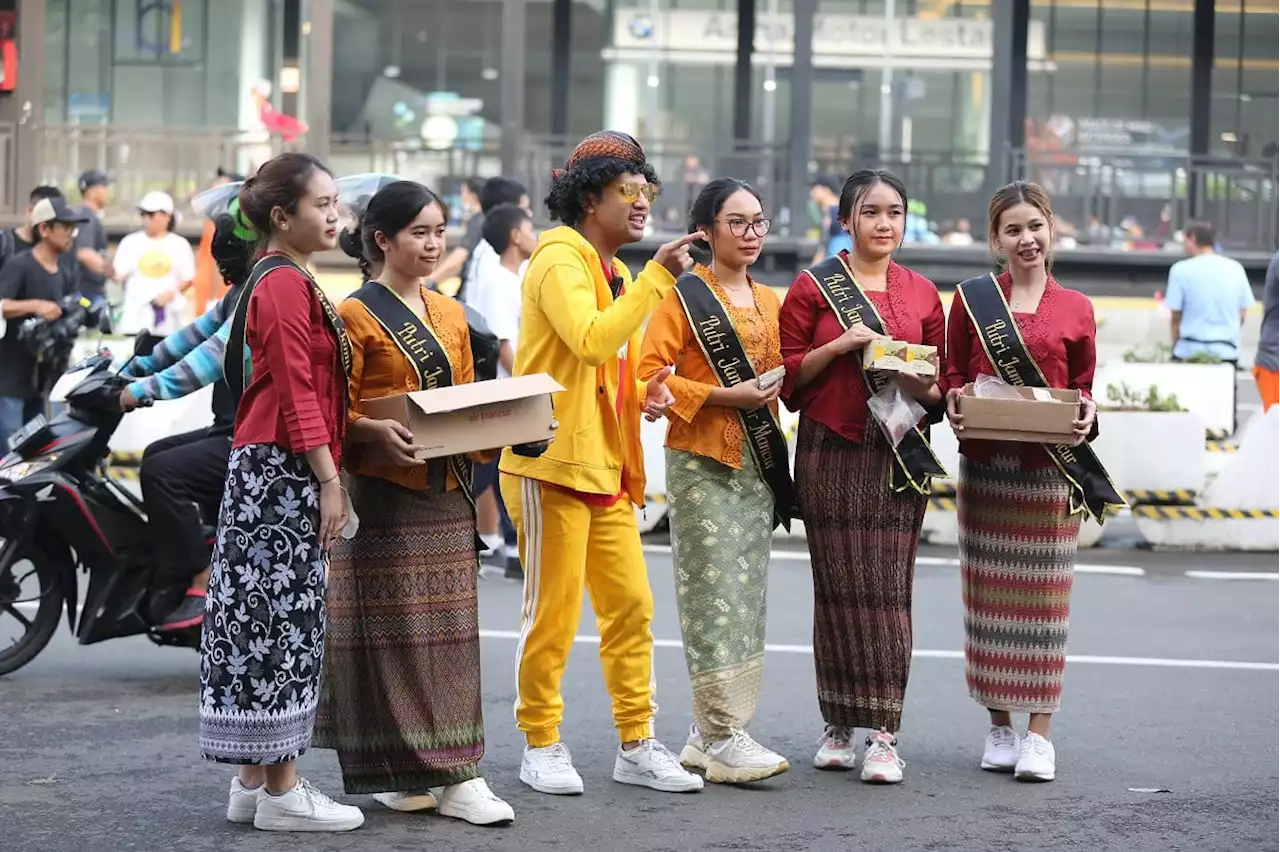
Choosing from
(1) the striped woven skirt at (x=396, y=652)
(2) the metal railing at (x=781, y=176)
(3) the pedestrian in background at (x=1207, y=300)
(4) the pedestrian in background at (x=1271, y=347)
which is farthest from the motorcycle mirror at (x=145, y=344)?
(2) the metal railing at (x=781, y=176)

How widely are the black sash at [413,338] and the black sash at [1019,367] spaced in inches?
66.9

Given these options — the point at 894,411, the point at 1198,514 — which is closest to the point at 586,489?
the point at 894,411

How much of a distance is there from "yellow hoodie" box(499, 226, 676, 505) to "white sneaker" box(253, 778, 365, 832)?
3.58 ft

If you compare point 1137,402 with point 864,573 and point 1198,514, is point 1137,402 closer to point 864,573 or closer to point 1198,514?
point 1198,514

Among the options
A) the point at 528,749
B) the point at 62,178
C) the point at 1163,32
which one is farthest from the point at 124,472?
the point at 1163,32

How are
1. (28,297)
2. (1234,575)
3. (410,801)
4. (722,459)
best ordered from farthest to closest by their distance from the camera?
(28,297) < (1234,575) < (722,459) < (410,801)

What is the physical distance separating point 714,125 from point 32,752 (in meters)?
19.0

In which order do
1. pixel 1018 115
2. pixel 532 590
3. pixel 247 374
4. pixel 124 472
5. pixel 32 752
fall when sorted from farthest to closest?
pixel 1018 115 < pixel 124 472 < pixel 32 752 < pixel 532 590 < pixel 247 374

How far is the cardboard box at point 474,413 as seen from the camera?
5.26 m

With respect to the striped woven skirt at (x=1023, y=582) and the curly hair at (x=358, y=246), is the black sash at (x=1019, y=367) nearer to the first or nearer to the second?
the striped woven skirt at (x=1023, y=582)

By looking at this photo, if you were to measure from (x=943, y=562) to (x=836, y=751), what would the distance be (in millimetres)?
4890

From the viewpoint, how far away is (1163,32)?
24562 millimetres

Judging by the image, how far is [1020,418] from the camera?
588 cm

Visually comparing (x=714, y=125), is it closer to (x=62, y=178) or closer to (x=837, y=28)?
(x=837, y=28)
